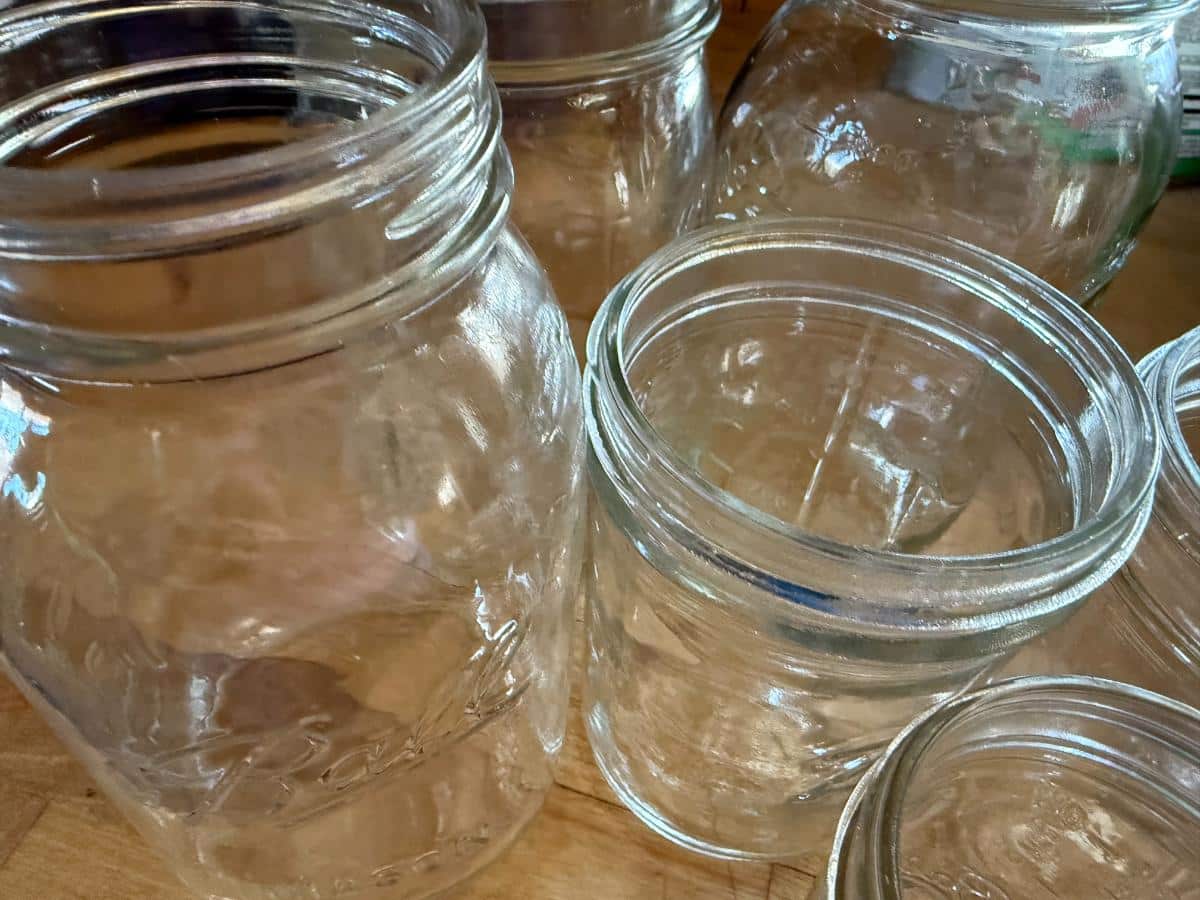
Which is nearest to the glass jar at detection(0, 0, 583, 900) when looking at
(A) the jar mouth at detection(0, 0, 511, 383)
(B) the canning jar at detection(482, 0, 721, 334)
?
(A) the jar mouth at detection(0, 0, 511, 383)

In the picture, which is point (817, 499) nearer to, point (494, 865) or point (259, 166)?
point (494, 865)

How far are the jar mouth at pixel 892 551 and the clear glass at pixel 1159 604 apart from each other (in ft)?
0.10

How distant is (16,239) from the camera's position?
0.18 metres

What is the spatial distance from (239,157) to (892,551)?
206 millimetres

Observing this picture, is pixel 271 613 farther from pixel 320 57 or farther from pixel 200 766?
pixel 320 57

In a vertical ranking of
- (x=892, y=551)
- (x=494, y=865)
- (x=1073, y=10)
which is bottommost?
(x=494, y=865)

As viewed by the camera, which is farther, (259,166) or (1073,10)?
(1073,10)

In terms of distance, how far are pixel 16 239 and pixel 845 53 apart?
0.34 meters

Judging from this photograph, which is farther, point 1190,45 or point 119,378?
point 1190,45

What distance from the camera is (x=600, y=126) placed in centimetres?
40

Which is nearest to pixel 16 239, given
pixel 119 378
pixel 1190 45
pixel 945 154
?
pixel 119 378

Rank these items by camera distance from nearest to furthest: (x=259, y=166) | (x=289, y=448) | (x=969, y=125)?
(x=259, y=166)
(x=289, y=448)
(x=969, y=125)

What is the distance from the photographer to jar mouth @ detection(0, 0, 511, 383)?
0.18 m

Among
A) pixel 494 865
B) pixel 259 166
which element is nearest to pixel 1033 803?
pixel 494 865
